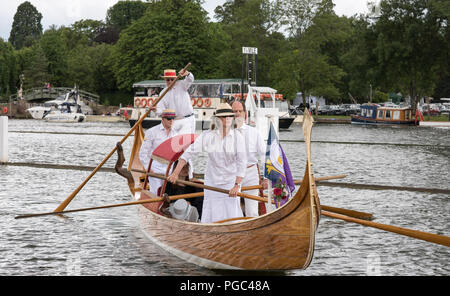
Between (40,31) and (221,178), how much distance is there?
15514 cm

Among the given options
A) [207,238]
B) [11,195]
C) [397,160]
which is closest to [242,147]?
[207,238]

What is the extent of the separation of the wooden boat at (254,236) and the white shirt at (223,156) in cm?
63

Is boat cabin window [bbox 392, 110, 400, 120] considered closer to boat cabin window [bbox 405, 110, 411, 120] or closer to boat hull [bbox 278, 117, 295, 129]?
boat cabin window [bbox 405, 110, 411, 120]

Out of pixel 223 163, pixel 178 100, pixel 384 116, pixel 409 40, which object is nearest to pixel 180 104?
pixel 178 100

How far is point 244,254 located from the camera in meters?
7.41

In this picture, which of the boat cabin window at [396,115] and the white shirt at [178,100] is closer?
the white shirt at [178,100]

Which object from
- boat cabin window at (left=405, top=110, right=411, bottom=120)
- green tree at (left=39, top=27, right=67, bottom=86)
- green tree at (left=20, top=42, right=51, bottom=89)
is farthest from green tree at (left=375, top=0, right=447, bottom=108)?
green tree at (left=39, top=27, right=67, bottom=86)

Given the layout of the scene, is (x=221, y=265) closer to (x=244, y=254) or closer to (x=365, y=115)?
(x=244, y=254)

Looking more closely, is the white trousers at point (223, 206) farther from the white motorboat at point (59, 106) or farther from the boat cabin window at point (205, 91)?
the white motorboat at point (59, 106)

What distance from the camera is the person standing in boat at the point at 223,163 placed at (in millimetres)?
8281

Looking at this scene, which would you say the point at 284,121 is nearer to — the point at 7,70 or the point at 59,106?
the point at 59,106

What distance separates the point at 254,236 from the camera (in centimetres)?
716

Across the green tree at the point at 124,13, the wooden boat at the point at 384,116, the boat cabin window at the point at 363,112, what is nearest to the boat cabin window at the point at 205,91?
the wooden boat at the point at 384,116

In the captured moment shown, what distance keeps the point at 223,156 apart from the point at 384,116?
175ft
